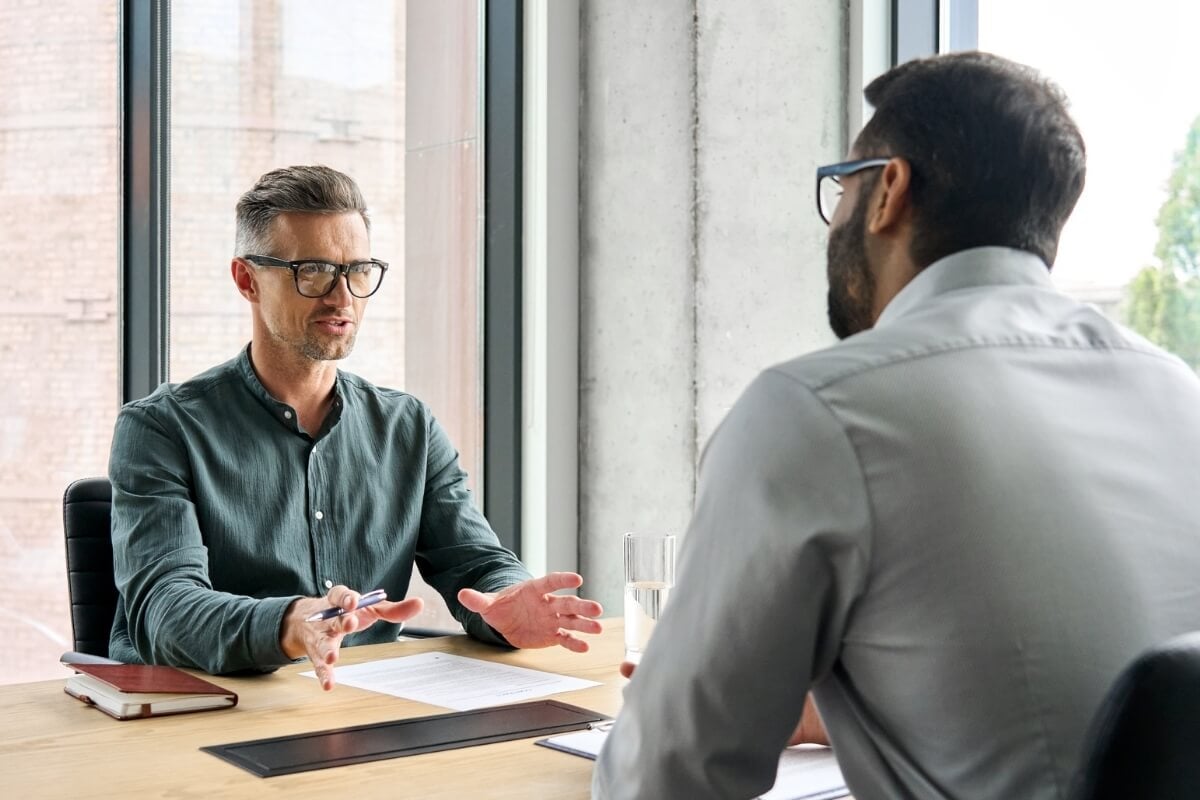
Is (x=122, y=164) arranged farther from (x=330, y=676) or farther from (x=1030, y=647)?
(x=1030, y=647)

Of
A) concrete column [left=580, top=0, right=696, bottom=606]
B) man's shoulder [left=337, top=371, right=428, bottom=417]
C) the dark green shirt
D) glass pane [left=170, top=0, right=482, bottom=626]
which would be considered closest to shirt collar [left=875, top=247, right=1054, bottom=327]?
the dark green shirt

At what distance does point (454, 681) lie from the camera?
6.16 feet

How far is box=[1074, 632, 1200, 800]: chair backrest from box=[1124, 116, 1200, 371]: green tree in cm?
200

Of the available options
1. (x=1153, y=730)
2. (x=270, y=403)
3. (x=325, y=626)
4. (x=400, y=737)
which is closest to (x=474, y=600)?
(x=325, y=626)

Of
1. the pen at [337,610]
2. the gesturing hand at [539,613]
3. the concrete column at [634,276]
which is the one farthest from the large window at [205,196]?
the pen at [337,610]

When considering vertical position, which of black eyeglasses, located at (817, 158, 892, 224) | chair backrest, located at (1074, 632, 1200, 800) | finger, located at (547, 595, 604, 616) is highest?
black eyeglasses, located at (817, 158, 892, 224)

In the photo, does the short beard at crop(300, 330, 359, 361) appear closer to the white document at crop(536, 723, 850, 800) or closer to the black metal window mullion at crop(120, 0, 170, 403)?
the white document at crop(536, 723, 850, 800)

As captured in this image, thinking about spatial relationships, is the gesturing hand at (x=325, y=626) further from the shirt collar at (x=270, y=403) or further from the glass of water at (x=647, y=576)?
the shirt collar at (x=270, y=403)

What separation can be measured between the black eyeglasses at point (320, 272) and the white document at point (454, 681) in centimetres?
82

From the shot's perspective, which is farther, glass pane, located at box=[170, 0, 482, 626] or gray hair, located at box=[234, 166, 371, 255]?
glass pane, located at box=[170, 0, 482, 626]

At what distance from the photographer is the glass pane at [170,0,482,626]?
157 inches

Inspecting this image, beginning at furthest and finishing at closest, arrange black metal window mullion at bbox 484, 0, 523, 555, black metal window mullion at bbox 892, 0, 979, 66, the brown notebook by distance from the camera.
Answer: black metal window mullion at bbox 484, 0, 523, 555 → black metal window mullion at bbox 892, 0, 979, 66 → the brown notebook

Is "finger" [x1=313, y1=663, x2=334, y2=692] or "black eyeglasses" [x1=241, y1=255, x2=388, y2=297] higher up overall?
"black eyeglasses" [x1=241, y1=255, x2=388, y2=297]

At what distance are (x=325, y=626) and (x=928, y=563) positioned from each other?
1040 mm
